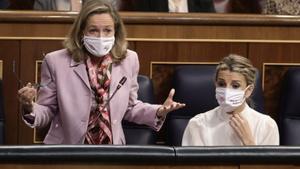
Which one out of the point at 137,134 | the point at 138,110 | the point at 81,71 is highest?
the point at 81,71

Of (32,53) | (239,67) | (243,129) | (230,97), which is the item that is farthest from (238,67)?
(32,53)

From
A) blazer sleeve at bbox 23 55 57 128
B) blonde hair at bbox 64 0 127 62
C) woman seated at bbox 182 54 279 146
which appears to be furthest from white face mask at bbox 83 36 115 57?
woman seated at bbox 182 54 279 146

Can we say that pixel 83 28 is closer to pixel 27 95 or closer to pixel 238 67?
pixel 27 95

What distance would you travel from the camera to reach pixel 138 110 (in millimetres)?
2488

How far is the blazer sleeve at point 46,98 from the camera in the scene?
239cm

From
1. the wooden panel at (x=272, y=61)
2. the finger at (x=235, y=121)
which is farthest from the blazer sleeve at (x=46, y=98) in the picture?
the wooden panel at (x=272, y=61)

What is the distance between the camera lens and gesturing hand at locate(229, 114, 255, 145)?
7.59 feet

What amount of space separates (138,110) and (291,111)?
2.15 ft

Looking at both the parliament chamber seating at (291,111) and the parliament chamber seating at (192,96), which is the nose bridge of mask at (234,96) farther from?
the parliament chamber seating at (291,111)

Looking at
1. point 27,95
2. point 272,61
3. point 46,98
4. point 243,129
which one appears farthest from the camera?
point 272,61

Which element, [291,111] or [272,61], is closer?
[291,111]

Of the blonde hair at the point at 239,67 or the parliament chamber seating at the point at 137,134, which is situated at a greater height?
the blonde hair at the point at 239,67

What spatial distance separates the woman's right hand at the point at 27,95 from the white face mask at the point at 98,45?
0.28 meters

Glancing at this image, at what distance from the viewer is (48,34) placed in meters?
2.84
